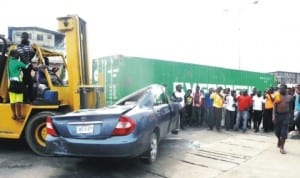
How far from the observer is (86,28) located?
883cm

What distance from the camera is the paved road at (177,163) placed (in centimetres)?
637

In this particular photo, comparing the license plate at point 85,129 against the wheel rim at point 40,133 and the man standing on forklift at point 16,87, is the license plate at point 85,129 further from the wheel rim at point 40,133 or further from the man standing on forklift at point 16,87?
the man standing on forklift at point 16,87

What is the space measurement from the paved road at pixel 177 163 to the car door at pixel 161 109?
0.67 m

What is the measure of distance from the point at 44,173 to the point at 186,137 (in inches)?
206

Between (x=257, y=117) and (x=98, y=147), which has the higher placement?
(x=98, y=147)

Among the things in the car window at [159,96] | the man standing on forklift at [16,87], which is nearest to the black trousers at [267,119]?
the car window at [159,96]

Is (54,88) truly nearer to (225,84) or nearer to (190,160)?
(190,160)

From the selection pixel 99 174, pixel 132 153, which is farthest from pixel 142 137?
pixel 99 174

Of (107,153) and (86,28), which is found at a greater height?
(86,28)

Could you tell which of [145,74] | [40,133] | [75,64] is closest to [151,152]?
[40,133]

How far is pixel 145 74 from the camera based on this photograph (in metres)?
12.3

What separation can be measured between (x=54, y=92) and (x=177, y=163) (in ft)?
10.0

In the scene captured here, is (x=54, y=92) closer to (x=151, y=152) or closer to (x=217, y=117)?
(x=151, y=152)

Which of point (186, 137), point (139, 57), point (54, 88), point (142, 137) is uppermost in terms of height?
point (139, 57)
